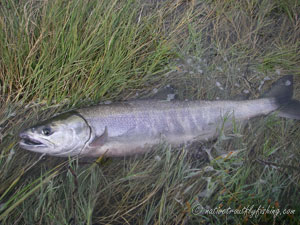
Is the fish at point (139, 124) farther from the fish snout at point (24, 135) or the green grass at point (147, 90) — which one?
the green grass at point (147, 90)

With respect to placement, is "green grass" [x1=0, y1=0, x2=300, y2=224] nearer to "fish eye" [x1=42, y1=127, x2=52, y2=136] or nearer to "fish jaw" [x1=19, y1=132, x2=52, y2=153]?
"fish jaw" [x1=19, y1=132, x2=52, y2=153]

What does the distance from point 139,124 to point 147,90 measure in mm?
615

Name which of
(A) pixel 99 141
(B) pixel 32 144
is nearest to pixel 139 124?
(A) pixel 99 141

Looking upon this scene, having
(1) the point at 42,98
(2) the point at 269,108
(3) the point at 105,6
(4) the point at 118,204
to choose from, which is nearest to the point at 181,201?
(4) the point at 118,204

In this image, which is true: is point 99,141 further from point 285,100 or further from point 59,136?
point 285,100

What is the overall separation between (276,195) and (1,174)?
2.29 metres

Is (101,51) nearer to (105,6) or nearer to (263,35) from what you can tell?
(105,6)

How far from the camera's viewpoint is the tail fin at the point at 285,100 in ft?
9.06

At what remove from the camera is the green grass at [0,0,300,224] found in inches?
80.5

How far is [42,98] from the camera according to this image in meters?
2.54

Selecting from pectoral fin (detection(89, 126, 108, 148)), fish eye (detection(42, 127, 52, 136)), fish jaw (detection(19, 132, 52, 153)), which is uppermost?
fish eye (detection(42, 127, 52, 136))

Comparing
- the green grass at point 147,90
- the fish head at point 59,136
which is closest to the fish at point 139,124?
the fish head at point 59,136

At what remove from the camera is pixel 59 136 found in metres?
2.14

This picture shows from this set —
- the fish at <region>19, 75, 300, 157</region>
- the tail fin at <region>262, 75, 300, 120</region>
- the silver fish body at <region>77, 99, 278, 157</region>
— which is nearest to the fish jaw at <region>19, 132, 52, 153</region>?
the fish at <region>19, 75, 300, 157</region>
